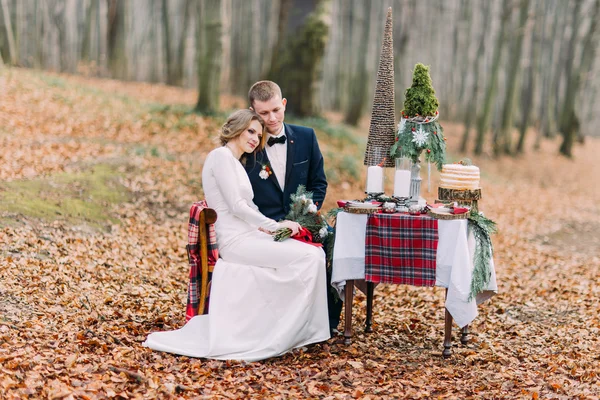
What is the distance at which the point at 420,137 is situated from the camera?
512 centimetres

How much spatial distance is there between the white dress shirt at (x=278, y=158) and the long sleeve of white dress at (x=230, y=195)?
1.25 ft

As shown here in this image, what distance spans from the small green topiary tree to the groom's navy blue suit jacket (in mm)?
875

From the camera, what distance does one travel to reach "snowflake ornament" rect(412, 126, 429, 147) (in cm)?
511

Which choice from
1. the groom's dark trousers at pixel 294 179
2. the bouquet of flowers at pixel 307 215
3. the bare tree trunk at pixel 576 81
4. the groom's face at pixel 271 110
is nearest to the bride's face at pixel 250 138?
the groom's face at pixel 271 110

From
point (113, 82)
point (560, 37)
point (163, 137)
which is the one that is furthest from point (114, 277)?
point (560, 37)

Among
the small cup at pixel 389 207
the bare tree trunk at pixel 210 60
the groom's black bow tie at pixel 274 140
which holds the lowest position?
the small cup at pixel 389 207

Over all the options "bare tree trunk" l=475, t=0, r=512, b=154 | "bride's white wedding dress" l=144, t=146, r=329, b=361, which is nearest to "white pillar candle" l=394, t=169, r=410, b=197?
"bride's white wedding dress" l=144, t=146, r=329, b=361

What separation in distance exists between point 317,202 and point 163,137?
809cm

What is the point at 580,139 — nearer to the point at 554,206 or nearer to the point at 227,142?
the point at 554,206

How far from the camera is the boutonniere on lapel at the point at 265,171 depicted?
17.2ft

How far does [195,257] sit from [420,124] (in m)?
2.07

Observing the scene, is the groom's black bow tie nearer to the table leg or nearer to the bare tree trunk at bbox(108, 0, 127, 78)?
the table leg

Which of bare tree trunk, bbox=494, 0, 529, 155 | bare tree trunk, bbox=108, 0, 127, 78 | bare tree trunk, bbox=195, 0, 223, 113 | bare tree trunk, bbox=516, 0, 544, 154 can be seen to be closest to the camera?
bare tree trunk, bbox=195, 0, 223, 113

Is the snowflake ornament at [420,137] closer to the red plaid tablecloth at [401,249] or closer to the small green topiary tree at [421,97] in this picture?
the small green topiary tree at [421,97]
